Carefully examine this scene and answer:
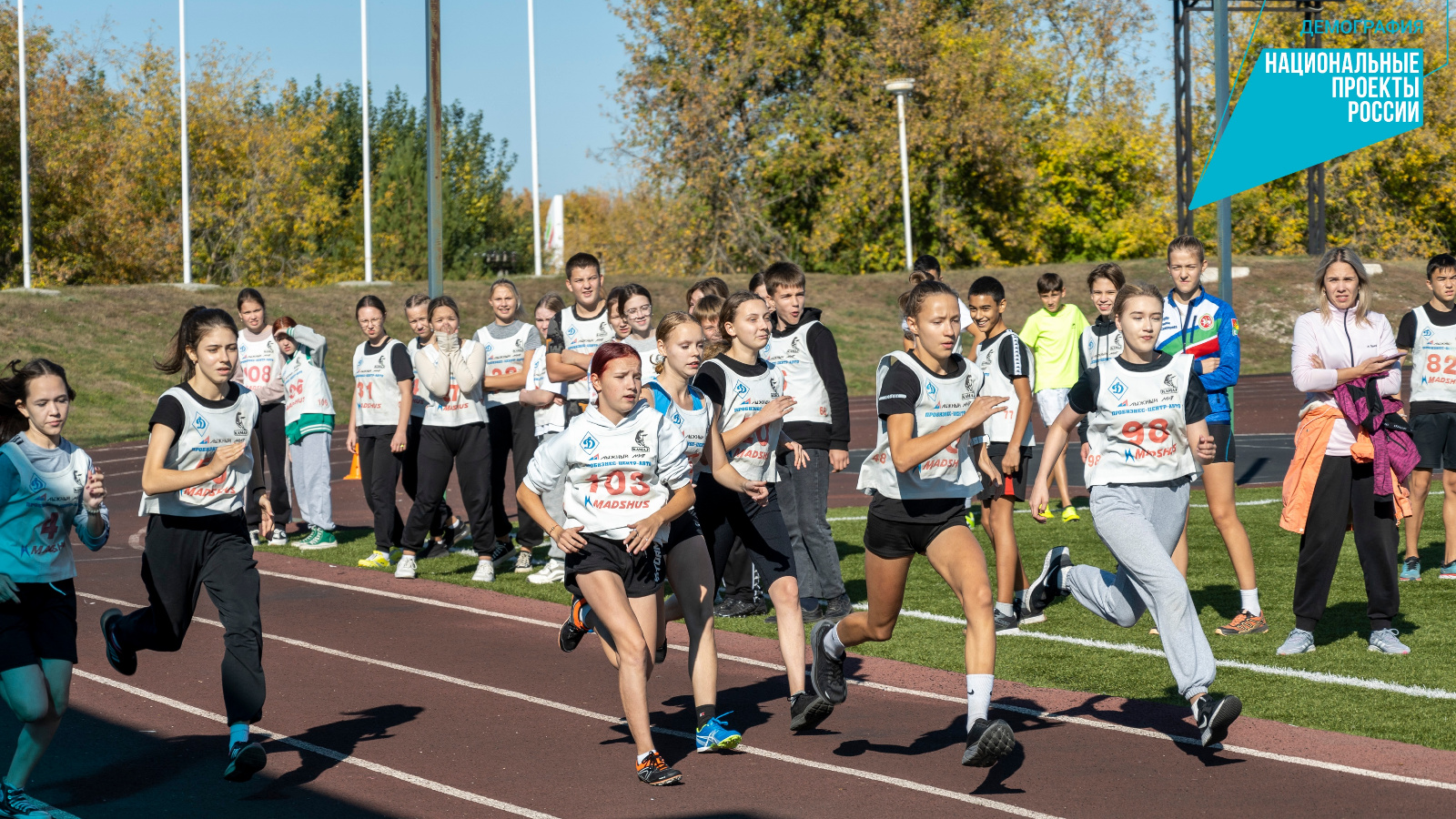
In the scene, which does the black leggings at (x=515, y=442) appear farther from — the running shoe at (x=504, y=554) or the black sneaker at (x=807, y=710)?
the black sneaker at (x=807, y=710)

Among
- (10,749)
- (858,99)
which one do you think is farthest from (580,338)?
(858,99)

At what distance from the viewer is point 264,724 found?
6656mm

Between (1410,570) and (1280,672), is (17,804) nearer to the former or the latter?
(1280,672)

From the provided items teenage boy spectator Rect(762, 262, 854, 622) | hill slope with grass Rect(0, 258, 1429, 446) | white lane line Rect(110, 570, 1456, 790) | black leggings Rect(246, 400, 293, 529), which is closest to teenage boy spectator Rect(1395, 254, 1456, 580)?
white lane line Rect(110, 570, 1456, 790)

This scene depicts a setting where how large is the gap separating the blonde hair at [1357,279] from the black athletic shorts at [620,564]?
3976 mm

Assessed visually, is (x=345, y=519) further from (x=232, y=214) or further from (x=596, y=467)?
(x=232, y=214)

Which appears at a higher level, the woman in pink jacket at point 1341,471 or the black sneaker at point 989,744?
the woman in pink jacket at point 1341,471

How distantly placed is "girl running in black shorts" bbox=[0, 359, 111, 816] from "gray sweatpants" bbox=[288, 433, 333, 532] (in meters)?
6.73

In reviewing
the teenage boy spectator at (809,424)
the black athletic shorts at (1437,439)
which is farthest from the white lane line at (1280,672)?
the black athletic shorts at (1437,439)

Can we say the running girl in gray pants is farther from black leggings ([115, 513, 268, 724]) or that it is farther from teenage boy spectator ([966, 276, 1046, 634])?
black leggings ([115, 513, 268, 724])

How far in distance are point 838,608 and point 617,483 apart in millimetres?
3424

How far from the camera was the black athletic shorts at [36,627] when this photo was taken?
513 centimetres

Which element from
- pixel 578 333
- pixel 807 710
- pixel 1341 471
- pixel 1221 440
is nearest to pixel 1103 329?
pixel 1221 440

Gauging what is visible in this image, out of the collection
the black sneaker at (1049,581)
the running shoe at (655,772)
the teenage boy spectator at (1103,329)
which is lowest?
the running shoe at (655,772)
